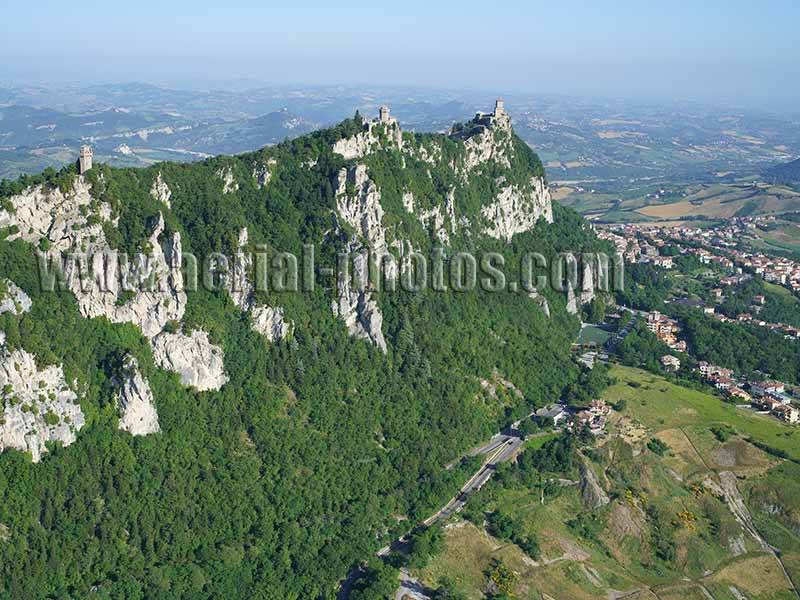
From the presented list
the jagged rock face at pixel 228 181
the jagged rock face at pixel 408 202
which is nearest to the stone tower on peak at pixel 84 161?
the jagged rock face at pixel 228 181

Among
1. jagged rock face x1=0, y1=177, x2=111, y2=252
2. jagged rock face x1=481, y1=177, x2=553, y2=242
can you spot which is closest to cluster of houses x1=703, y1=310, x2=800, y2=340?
jagged rock face x1=481, y1=177, x2=553, y2=242

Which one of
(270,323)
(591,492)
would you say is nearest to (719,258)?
(591,492)

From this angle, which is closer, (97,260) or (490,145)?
(97,260)

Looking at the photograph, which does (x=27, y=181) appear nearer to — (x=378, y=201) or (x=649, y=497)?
(x=378, y=201)

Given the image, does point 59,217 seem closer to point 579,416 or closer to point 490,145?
point 579,416

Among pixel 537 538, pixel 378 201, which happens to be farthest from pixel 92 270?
pixel 537 538

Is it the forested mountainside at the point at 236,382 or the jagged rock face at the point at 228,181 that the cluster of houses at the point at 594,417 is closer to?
the forested mountainside at the point at 236,382
